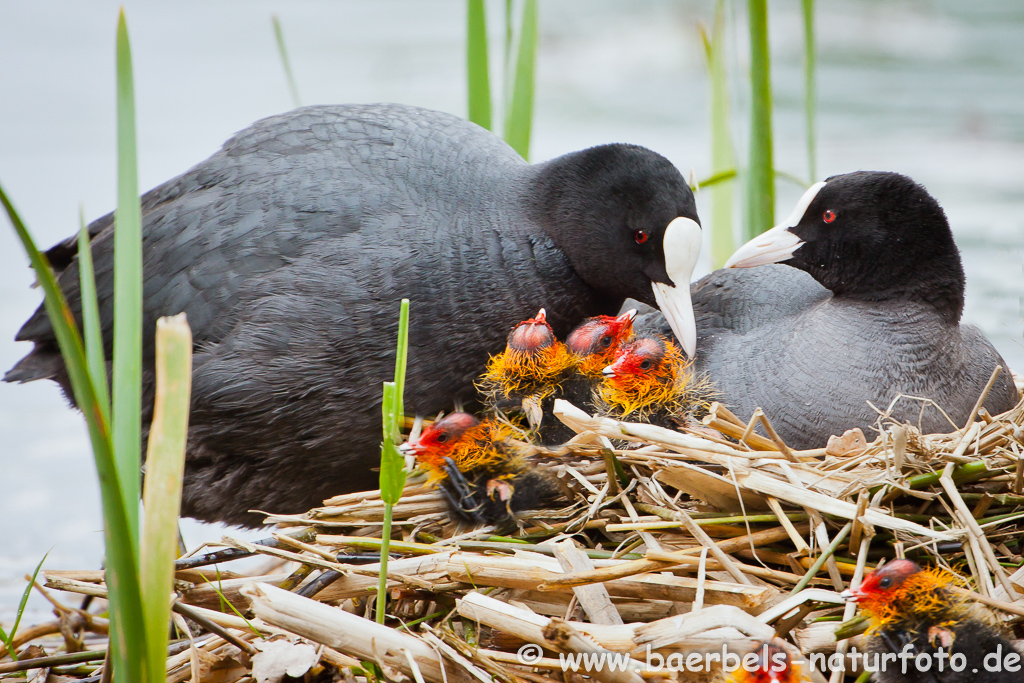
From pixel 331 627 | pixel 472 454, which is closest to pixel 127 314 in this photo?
pixel 331 627

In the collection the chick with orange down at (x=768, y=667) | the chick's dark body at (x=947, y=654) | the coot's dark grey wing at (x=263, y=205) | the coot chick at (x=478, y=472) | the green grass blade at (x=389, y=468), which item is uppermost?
the coot's dark grey wing at (x=263, y=205)

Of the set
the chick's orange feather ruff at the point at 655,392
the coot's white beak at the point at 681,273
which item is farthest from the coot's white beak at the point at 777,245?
the chick's orange feather ruff at the point at 655,392

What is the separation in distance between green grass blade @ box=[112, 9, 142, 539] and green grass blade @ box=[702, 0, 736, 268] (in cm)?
197

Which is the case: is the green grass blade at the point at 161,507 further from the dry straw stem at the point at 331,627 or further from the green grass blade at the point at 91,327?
the dry straw stem at the point at 331,627

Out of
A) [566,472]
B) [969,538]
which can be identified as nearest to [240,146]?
[566,472]

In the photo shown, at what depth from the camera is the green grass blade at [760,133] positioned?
7.36 ft

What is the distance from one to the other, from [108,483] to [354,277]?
101 centimetres

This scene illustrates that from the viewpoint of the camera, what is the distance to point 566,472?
1.72 meters

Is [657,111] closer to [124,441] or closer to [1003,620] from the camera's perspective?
[1003,620]

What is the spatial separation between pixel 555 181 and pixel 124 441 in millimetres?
1272

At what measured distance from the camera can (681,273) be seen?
2000 mm

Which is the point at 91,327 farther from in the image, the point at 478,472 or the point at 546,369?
the point at 546,369

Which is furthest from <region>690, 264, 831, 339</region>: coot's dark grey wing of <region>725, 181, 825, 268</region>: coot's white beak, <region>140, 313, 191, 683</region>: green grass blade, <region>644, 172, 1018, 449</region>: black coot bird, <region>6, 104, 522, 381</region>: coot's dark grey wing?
<region>140, 313, 191, 683</region>: green grass blade

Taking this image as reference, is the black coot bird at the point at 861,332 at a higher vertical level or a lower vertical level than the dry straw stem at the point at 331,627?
higher
